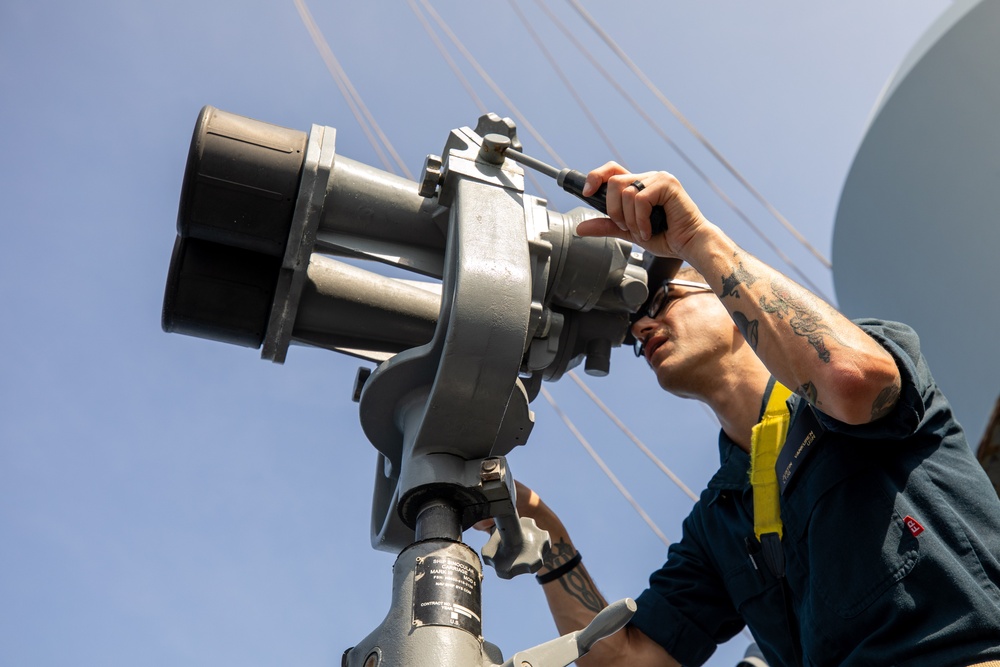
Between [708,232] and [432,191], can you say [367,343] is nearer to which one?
[432,191]

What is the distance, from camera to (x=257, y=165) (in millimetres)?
1930

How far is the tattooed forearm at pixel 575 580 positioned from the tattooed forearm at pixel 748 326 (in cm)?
101

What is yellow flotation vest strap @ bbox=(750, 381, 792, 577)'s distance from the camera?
88.6 inches

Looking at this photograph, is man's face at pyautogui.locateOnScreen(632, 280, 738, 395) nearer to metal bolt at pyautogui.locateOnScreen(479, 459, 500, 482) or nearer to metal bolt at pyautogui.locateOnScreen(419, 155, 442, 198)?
metal bolt at pyautogui.locateOnScreen(419, 155, 442, 198)

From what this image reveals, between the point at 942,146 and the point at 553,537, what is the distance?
18.8 ft

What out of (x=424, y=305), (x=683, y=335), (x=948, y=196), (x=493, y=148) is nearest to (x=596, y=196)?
(x=493, y=148)

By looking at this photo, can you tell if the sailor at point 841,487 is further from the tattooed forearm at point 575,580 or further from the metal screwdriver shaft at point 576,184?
the tattooed forearm at point 575,580

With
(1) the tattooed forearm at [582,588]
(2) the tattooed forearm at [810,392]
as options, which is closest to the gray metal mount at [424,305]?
(2) the tattooed forearm at [810,392]

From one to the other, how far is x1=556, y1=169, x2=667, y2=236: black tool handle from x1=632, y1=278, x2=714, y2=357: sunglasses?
2.23 ft

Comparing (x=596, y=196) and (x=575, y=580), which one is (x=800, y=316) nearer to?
(x=596, y=196)

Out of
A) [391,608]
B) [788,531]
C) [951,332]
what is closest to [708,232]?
[788,531]

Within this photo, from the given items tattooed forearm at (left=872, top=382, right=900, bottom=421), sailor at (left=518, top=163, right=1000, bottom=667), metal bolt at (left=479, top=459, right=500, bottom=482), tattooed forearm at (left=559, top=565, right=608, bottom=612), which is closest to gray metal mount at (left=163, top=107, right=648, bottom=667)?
metal bolt at (left=479, top=459, right=500, bottom=482)

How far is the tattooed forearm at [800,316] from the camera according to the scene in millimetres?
1881

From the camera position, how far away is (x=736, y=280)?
1.99 metres
